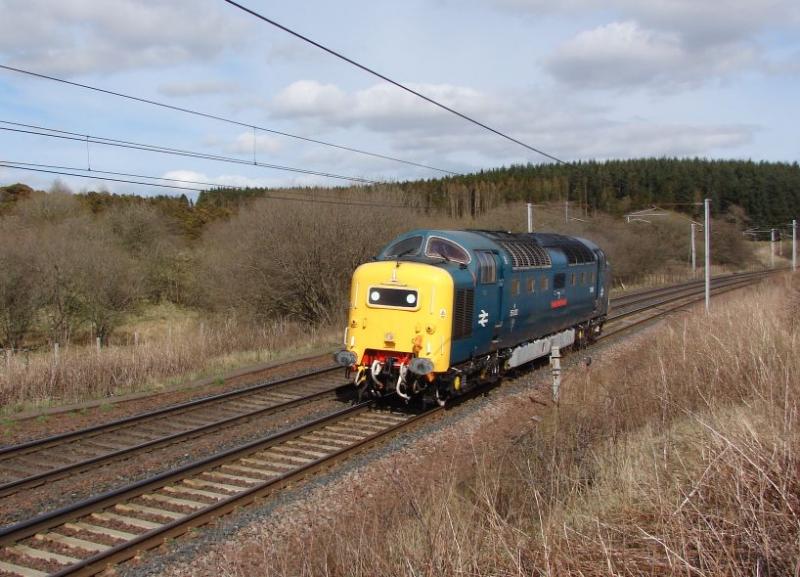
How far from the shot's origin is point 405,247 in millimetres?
13266

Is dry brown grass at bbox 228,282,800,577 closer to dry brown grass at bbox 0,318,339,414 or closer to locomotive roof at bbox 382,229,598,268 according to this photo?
locomotive roof at bbox 382,229,598,268

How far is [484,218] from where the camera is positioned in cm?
4672

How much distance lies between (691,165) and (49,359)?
104 metres

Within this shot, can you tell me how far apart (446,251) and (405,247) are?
87 centimetres

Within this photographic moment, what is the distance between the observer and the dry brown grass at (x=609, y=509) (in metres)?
4.34

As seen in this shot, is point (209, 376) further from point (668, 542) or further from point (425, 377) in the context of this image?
point (668, 542)

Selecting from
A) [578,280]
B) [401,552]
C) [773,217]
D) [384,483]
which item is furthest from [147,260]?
[773,217]

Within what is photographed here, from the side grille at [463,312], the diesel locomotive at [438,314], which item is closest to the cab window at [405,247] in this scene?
the diesel locomotive at [438,314]

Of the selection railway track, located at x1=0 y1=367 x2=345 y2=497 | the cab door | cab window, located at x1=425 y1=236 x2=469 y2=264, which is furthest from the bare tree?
the cab door

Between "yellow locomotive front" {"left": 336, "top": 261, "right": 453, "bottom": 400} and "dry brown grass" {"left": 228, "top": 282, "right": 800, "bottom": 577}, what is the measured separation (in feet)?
7.89

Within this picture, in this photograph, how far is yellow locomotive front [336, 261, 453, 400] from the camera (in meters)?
11.8

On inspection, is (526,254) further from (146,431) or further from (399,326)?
(146,431)

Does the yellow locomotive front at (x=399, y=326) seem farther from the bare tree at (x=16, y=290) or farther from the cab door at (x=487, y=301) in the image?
the bare tree at (x=16, y=290)

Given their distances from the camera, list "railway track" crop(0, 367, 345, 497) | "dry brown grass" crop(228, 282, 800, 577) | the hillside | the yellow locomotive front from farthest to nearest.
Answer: the hillside → the yellow locomotive front → "railway track" crop(0, 367, 345, 497) → "dry brown grass" crop(228, 282, 800, 577)
